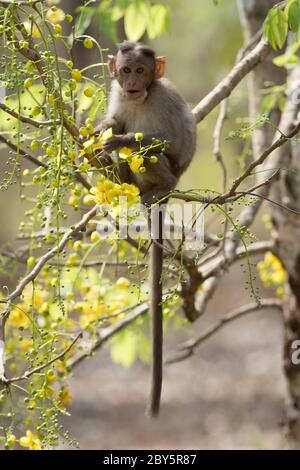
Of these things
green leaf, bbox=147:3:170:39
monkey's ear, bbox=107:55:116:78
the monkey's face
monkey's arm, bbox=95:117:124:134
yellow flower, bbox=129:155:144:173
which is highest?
green leaf, bbox=147:3:170:39

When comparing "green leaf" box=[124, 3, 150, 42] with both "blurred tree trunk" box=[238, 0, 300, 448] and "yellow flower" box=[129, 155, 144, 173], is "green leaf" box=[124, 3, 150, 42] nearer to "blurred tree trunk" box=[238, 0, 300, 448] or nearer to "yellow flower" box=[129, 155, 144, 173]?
"blurred tree trunk" box=[238, 0, 300, 448]

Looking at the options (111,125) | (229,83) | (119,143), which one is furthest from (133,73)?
(119,143)

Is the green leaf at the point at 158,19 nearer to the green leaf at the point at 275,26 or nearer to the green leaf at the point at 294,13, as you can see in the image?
the green leaf at the point at 275,26

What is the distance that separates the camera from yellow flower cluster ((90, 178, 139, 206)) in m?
2.21

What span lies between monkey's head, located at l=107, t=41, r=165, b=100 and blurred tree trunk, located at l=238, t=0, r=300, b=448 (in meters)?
0.67

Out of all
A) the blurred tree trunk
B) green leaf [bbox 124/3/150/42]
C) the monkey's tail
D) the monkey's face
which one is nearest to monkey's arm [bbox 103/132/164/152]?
the monkey's tail

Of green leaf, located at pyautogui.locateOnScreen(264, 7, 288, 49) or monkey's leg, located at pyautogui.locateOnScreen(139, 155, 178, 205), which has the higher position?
green leaf, located at pyautogui.locateOnScreen(264, 7, 288, 49)

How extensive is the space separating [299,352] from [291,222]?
651mm

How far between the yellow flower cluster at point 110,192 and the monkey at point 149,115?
33.7 inches

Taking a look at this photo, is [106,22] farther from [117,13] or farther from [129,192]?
[129,192]

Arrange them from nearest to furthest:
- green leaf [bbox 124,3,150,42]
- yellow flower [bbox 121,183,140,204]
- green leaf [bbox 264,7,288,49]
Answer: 1. yellow flower [bbox 121,183,140,204]
2. green leaf [bbox 264,7,288,49]
3. green leaf [bbox 124,3,150,42]

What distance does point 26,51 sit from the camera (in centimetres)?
215

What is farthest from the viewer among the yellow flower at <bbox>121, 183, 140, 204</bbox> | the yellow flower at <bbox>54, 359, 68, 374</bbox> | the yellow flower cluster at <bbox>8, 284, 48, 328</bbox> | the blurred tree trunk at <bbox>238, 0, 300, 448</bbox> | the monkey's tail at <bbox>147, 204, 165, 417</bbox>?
the blurred tree trunk at <bbox>238, 0, 300, 448</bbox>
